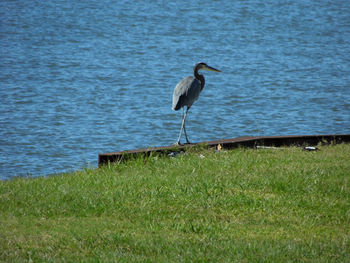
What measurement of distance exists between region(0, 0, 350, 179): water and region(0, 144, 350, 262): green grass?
11.6ft

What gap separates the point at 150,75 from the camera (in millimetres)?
26328

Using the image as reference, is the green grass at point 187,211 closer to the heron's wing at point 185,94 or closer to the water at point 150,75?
the heron's wing at point 185,94

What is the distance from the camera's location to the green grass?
6.54 m

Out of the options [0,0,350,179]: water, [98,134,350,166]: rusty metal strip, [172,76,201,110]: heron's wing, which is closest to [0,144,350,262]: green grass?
[98,134,350,166]: rusty metal strip

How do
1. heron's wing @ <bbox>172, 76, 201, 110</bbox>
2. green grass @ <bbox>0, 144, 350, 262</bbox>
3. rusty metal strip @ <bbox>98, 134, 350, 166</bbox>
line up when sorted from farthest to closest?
heron's wing @ <bbox>172, 76, 201, 110</bbox> < rusty metal strip @ <bbox>98, 134, 350, 166</bbox> < green grass @ <bbox>0, 144, 350, 262</bbox>

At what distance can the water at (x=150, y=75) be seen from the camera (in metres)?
16.6

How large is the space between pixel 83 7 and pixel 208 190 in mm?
39446

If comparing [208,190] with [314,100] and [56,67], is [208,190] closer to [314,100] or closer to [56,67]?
[314,100]

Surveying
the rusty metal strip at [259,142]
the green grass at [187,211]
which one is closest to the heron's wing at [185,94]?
the rusty metal strip at [259,142]

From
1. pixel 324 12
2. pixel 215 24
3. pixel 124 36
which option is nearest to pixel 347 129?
pixel 124 36

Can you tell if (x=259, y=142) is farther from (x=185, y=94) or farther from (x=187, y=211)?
(x=187, y=211)

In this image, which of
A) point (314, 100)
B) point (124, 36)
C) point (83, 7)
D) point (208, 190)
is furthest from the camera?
point (83, 7)

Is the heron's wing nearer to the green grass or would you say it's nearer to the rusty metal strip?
the rusty metal strip

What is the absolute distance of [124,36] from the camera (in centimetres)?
3738
